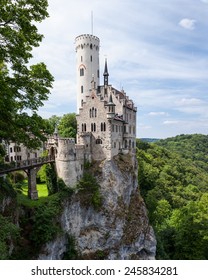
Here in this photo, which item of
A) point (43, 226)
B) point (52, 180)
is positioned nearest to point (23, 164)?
point (52, 180)

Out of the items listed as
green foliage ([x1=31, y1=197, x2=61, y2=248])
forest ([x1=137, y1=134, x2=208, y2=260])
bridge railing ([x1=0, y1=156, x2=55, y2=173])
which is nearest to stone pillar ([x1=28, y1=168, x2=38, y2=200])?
bridge railing ([x1=0, y1=156, x2=55, y2=173])

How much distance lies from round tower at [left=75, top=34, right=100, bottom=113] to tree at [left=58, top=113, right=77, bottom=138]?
12897mm

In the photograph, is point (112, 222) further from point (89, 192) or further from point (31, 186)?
point (31, 186)

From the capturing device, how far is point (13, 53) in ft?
53.4

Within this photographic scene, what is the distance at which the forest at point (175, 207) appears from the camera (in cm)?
4869

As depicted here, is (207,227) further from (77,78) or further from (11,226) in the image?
(11,226)

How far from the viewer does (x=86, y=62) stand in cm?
4772

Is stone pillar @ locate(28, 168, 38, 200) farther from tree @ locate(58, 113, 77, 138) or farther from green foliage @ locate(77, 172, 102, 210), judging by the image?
tree @ locate(58, 113, 77, 138)

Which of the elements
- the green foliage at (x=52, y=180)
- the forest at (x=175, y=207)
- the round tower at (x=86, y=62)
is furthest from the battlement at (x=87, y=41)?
the forest at (x=175, y=207)

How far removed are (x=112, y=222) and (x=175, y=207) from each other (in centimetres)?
4096

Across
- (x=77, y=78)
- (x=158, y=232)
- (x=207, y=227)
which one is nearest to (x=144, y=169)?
(x=158, y=232)

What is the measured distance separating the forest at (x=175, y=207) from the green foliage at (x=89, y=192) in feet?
55.7

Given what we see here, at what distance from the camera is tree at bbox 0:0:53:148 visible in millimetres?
15633

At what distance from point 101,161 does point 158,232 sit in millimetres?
21959
